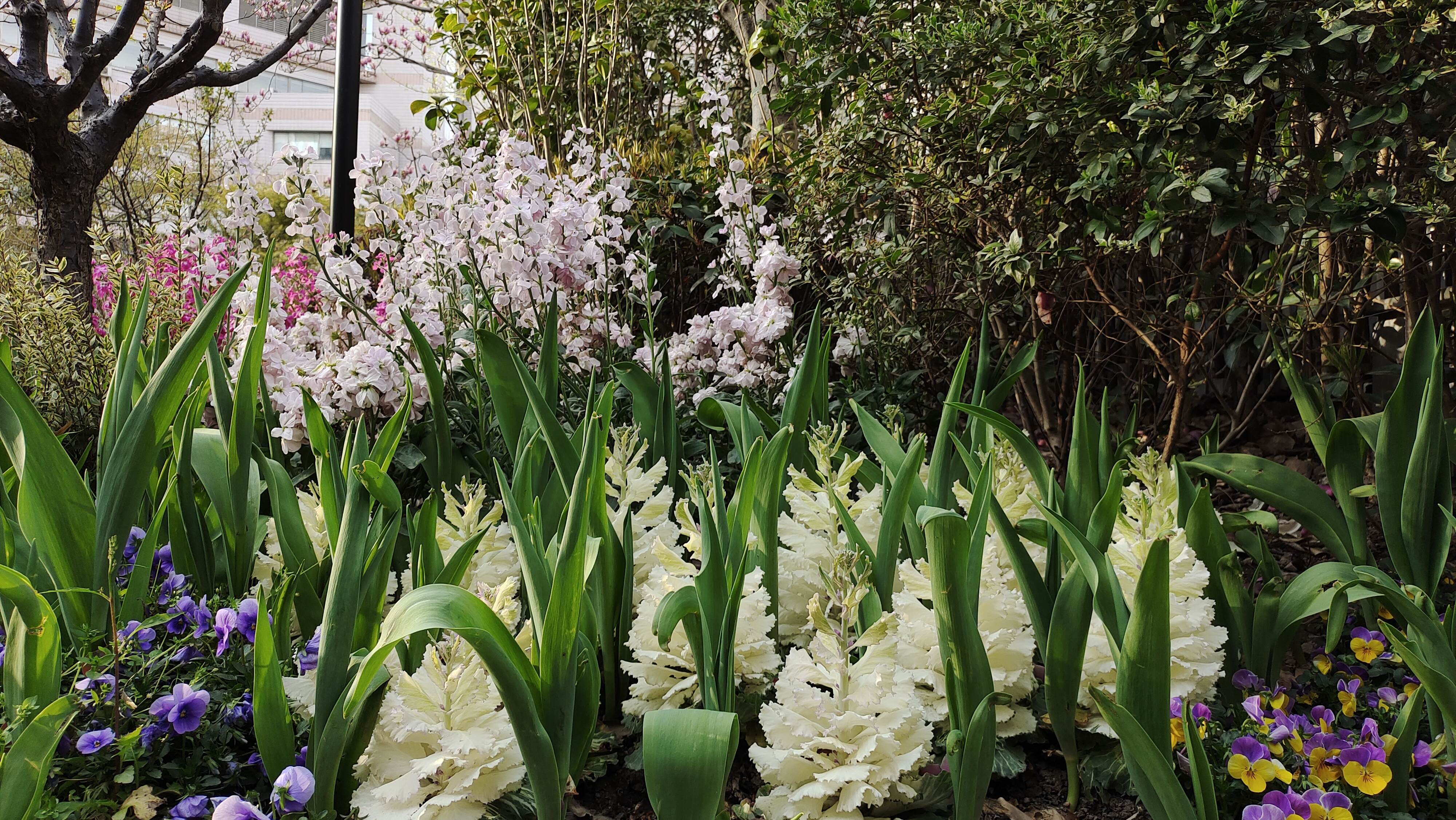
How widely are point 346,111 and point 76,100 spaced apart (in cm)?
211

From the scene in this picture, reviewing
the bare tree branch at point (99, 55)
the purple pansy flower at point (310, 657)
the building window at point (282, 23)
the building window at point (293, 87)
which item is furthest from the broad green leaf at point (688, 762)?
the building window at point (293, 87)

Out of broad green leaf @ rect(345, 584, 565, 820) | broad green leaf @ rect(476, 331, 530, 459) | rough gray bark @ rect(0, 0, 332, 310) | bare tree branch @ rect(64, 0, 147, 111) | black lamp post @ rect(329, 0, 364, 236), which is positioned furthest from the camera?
rough gray bark @ rect(0, 0, 332, 310)

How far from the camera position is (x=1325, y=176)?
1.72 metres

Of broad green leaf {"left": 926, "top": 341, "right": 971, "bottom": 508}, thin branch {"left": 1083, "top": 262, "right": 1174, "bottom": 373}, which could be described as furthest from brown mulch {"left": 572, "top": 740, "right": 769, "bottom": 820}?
thin branch {"left": 1083, "top": 262, "right": 1174, "bottom": 373}

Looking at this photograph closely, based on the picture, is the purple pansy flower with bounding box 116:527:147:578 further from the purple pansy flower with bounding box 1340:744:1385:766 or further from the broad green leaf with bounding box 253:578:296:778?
the purple pansy flower with bounding box 1340:744:1385:766

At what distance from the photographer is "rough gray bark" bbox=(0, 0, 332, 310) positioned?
445cm

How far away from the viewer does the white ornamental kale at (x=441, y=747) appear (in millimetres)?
1053

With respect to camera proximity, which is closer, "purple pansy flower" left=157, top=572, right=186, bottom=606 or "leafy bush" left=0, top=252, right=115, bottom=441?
"purple pansy flower" left=157, top=572, right=186, bottom=606

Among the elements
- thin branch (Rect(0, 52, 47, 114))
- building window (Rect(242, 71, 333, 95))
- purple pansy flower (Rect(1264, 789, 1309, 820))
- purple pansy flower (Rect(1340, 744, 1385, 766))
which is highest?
building window (Rect(242, 71, 333, 95))

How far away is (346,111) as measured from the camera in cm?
349

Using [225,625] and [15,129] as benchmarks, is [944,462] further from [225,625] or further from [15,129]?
[15,129]

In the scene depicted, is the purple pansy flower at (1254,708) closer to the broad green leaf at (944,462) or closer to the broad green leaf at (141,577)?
the broad green leaf at (944,462)

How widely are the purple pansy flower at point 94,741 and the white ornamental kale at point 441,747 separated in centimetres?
28

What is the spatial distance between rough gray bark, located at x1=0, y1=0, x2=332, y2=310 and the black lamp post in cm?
136
